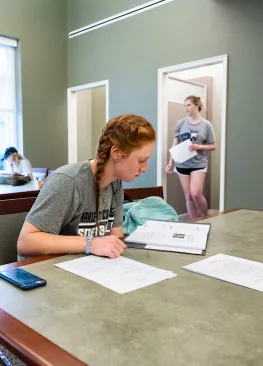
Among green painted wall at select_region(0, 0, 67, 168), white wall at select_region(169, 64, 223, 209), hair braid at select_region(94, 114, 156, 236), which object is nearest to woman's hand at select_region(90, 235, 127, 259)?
hair braid at select_region(94, 114, 156, 236)

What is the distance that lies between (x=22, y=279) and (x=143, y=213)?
33.6 inches

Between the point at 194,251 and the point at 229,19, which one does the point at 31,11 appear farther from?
the point at 194,251

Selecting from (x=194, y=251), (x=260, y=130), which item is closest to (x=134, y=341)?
(x=194, y=251)

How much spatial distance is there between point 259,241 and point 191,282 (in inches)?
18.9

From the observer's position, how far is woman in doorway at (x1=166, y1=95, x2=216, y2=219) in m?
3.72

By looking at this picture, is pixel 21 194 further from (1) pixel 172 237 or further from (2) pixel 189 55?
(2) pixel 189 55

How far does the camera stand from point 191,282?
86cm


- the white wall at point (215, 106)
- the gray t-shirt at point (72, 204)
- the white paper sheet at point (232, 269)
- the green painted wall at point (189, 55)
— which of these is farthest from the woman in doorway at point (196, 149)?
the white paper sheet at point (232, 269)

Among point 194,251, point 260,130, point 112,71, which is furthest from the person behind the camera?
point 112,71

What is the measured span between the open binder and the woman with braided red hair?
0.41 feet

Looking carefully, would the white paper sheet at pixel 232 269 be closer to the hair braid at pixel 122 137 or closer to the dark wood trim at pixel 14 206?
the hair braid at pixel 122 137

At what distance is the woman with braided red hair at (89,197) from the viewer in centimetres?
108

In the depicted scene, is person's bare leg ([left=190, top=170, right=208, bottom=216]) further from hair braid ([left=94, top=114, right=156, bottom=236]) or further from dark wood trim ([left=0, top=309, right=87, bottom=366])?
dark wood trim ([left=0, top=309, right=87, bottom=366])

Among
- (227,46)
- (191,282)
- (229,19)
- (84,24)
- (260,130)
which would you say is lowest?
(191,282)
